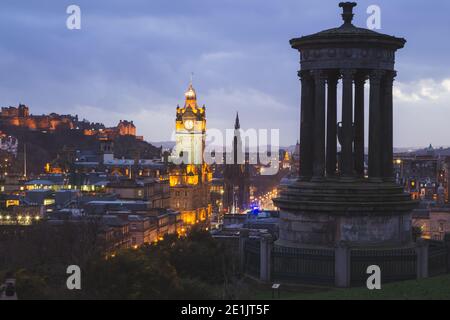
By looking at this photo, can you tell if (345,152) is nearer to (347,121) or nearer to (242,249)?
(347,121)

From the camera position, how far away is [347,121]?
1599 inches

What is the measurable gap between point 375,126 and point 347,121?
1330mm

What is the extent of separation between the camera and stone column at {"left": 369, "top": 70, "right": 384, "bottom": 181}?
40.9 meters

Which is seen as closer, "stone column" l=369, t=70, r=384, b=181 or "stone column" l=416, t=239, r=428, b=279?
"stone column" l=416, t=239, r=428, b=279

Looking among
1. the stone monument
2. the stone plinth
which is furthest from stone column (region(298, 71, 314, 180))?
the stone plinth

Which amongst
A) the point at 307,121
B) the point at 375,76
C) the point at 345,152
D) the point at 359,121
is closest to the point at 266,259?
the point at 345,152

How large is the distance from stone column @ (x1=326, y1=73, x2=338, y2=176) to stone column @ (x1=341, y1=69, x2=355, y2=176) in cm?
97

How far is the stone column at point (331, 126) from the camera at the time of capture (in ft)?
137

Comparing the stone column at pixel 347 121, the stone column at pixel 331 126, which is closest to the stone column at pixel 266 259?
the stone column at pixel 347 121

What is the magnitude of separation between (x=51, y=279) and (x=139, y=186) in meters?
139

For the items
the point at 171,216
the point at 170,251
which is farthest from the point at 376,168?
the point at 171,216

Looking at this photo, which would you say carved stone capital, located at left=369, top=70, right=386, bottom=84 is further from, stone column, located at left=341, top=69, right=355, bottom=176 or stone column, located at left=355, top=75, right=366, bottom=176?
stone column, located at left=355, top=75, right=366, bottom=176

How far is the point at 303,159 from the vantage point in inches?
1676
